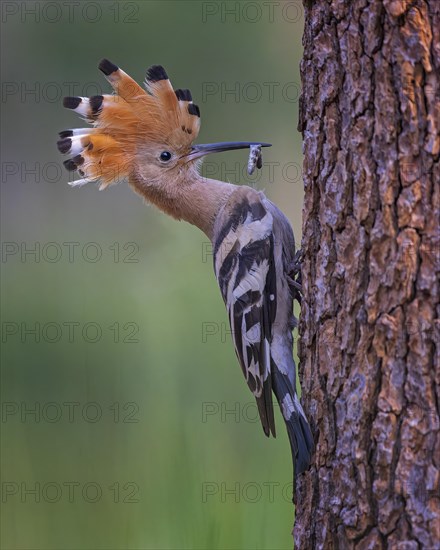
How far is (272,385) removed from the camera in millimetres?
2258

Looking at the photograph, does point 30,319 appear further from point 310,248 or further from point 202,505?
→ point 310,248

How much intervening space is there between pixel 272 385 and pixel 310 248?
668 millimetres

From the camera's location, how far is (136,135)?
2549mm

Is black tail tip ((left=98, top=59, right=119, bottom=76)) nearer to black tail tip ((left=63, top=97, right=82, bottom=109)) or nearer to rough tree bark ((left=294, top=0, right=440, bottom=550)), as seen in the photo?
black tail tip ((left=63, top=97, right=82, bottom=109))

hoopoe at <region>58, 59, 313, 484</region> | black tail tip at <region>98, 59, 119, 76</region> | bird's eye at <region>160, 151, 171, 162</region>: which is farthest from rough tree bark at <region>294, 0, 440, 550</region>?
bird's eye at <region>160, 151, 171, 162</region>

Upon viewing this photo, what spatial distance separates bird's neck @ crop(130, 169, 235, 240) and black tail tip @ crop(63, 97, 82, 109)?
1.04 feet

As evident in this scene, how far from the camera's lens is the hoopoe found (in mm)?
2295

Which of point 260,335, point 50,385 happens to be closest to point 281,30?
point 50,385

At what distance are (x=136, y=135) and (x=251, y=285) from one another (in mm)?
636

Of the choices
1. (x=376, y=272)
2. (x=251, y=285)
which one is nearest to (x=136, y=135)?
(x=251, y=285)

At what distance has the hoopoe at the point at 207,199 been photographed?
229cm

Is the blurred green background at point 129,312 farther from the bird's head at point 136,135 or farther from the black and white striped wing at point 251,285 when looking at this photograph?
the bird's head at point 136,135

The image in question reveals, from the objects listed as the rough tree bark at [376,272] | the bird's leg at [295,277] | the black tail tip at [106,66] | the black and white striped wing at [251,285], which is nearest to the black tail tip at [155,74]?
the black tail tip at [106,66]

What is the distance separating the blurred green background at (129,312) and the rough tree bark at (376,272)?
1.05 m
